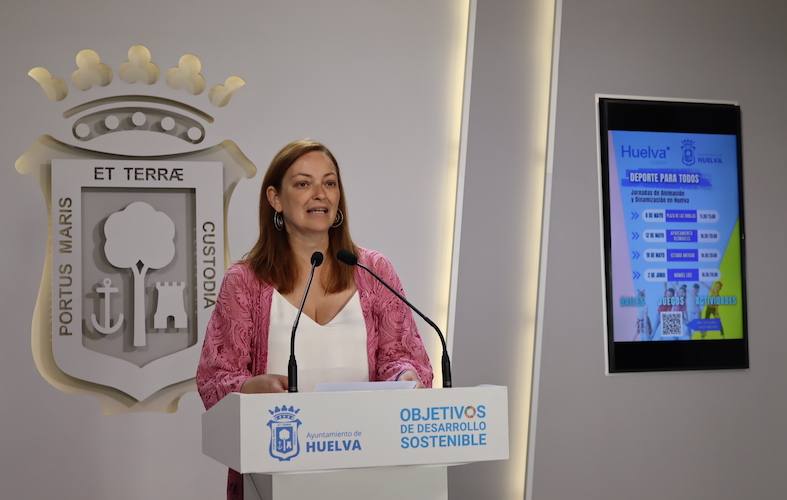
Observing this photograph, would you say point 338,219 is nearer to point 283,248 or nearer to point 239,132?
point 283,248

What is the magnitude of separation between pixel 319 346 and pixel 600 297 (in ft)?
6.05

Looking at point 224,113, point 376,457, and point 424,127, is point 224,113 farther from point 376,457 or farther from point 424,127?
point 376,457

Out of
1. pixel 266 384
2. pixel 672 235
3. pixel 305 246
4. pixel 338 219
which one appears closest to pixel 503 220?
pixel 672 235

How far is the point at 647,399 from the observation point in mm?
4223

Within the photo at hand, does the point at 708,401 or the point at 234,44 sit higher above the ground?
the point at 234,44

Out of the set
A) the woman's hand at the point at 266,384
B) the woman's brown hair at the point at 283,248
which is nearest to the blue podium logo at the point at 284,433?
the woman's hand at the point at 266,384

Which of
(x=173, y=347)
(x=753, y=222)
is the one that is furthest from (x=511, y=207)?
(x=173, y=347)

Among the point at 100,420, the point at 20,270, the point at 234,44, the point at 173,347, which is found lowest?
the point at 100,420

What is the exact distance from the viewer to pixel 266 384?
2369 mm

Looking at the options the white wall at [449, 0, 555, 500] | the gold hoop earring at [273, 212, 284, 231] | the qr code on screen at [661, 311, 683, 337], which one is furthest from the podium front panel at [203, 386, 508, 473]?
the qr code on screen at [661, 311, 683, 337]

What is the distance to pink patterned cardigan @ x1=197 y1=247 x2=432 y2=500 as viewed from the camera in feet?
8.77

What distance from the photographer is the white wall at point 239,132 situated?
358 cm

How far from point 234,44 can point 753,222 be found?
2.62 meters

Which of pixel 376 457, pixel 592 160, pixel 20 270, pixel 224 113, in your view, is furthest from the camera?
pixel 592 160
